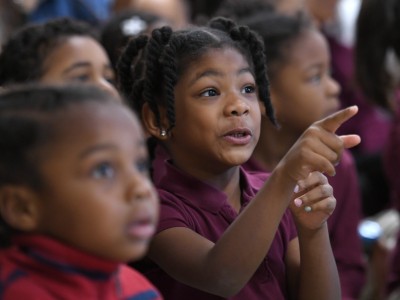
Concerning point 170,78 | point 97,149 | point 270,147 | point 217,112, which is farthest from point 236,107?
point 270,147

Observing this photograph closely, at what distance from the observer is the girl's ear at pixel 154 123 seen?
5.77 feet

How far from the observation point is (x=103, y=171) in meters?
1.21

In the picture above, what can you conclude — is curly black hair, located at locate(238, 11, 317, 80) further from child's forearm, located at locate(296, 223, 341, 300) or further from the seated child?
child's forearm, located at locate(296, 223, 341, 300)

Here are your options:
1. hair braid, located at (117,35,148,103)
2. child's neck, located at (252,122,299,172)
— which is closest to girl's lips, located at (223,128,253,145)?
hair braid, located at (117,35,148,103)

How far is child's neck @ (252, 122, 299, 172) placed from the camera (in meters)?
2.41

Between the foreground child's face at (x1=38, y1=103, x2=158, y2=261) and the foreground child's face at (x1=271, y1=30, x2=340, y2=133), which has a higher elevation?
the foreground child's face at (x1=38, y1=103, x2=158, y2=261)

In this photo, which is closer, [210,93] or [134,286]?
[134,286]

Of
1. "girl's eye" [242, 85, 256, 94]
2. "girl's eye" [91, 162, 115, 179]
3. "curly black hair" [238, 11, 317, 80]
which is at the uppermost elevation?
"girl's eye" [91, 162, 115, 179]

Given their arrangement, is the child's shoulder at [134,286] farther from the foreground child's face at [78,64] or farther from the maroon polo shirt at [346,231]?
the maroon polo shirt at [346,231]

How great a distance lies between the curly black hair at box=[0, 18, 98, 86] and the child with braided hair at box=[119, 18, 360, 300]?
376 mm

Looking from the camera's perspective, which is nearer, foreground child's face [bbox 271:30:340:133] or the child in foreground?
the child in foreground

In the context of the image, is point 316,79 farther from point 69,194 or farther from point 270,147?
point 69,194

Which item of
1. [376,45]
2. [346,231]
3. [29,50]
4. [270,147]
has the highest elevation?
[29,50]

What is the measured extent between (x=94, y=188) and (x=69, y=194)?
0.12ft
